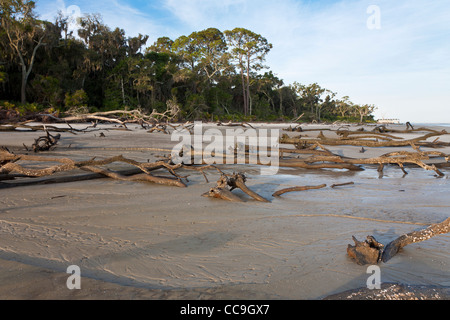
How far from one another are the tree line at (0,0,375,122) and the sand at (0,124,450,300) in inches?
429

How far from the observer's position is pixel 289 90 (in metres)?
47.0

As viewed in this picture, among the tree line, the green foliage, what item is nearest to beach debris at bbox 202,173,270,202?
the tree line

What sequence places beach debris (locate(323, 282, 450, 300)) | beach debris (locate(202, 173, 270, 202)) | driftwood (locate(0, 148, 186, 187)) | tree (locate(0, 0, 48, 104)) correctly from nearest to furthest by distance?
beach debris (locate(323, 282, 450, 300)) < beach debris (locate(202, 173, 270, 202)) < driftwood (locate(0, 148, 186, 187)) < tree (locate(0, 0, 48, 104))

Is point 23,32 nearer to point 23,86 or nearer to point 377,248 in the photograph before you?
point 23,86

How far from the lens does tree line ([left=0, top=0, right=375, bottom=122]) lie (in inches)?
793

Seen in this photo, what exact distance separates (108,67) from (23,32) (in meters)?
6.63

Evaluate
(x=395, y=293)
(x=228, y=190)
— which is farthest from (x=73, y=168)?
(x=395, y=293)

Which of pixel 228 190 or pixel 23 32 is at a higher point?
pixel 23 32

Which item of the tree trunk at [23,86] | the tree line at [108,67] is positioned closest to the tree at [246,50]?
the tree line at [108,67]

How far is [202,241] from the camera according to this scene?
205 cm

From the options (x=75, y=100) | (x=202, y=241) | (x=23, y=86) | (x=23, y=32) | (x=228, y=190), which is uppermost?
(x=23, y=32)

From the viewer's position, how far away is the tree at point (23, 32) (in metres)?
19.4

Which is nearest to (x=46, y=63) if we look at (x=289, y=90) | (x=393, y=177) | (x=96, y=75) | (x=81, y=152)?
(x=96, y=75)

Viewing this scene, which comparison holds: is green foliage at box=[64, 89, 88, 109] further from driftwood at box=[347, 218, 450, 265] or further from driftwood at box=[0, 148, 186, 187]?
driftwood at box=[347, 218, 450, 265]
